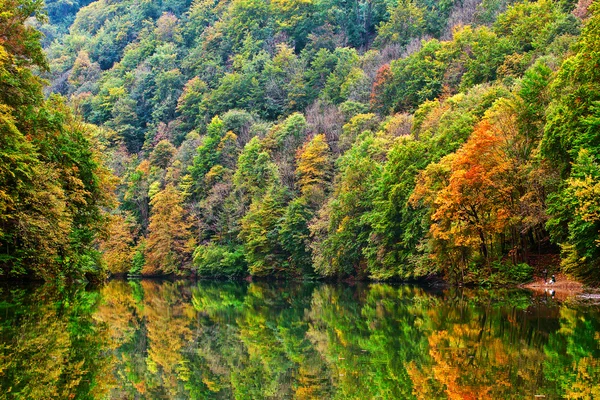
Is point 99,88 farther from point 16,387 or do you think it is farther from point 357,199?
point 16,387

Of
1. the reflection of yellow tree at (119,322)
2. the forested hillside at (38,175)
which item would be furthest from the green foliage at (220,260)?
the reflection of yellow tree at (119,322)

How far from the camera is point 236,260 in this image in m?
77.8

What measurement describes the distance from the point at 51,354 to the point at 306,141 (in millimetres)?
67548

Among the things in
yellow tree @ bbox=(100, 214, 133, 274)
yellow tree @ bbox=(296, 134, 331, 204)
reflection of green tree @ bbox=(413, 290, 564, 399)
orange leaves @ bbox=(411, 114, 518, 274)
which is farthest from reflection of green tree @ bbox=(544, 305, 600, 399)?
yellow tree @ bbox=(100, 214, 133, 274)

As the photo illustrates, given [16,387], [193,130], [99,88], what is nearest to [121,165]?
[193,130]

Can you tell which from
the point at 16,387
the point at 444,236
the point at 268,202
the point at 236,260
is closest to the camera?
the point at 16,387

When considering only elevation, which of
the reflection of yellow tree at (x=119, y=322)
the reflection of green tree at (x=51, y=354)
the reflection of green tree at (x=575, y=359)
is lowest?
the reflection of yellow tree at (x=119, y=322)

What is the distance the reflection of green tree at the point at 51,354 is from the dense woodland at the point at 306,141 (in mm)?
6855

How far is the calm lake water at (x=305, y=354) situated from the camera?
1109 cm

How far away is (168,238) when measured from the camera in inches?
3287

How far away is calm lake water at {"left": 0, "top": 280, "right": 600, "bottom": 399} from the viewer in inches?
437

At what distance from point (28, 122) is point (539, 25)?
55.1 meters

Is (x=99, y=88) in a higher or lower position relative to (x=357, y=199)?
higher

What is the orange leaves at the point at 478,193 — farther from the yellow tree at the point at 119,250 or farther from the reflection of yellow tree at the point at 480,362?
the yellow tree at the point at 119,250
